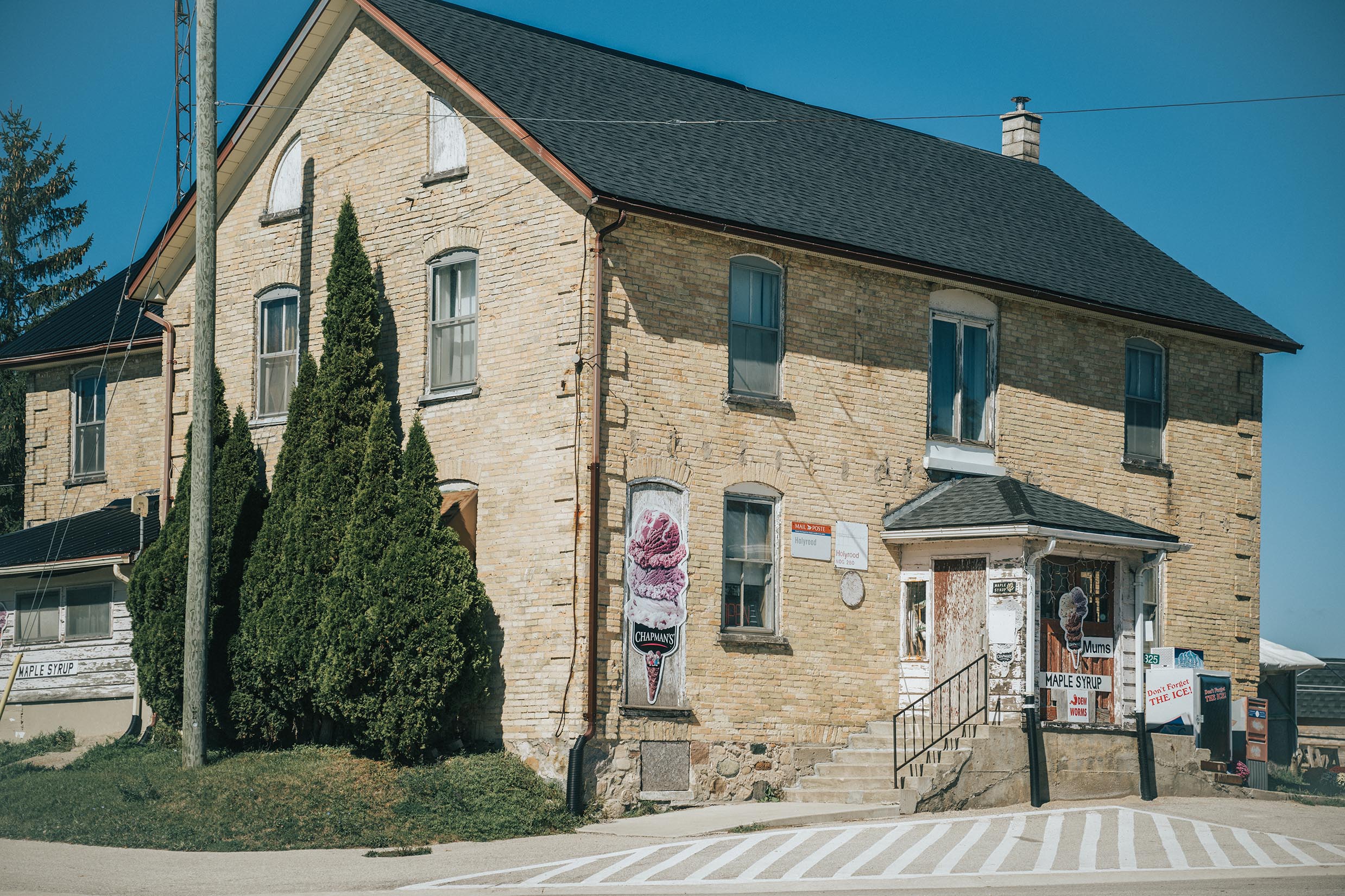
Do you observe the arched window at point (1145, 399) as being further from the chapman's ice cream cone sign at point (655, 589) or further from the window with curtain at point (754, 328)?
the chapman's ice cream cone sign at point (655, 589)

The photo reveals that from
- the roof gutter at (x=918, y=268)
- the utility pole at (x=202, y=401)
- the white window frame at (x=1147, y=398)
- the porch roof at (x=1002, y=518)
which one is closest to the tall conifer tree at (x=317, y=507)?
the utility pole at (x=202, y=401)

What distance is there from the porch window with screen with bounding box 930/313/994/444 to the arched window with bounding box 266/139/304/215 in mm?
9205

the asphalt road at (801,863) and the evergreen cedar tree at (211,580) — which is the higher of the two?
the evergreen cedar tree at (211,580)

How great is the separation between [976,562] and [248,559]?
31.0ft

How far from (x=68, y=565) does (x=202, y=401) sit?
247 inches

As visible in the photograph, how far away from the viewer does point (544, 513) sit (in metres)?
18.6

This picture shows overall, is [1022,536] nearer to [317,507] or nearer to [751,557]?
[751,557]

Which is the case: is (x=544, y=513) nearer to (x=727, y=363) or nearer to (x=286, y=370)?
(x=727, y=363)

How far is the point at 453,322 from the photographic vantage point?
797 inches

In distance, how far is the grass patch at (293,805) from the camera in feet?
52.6

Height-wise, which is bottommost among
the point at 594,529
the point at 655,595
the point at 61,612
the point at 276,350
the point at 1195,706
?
the point at 1195,706

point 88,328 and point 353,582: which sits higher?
point 88,328

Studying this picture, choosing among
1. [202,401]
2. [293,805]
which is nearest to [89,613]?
[202,401]

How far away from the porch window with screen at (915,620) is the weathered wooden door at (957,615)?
0.20 metres
